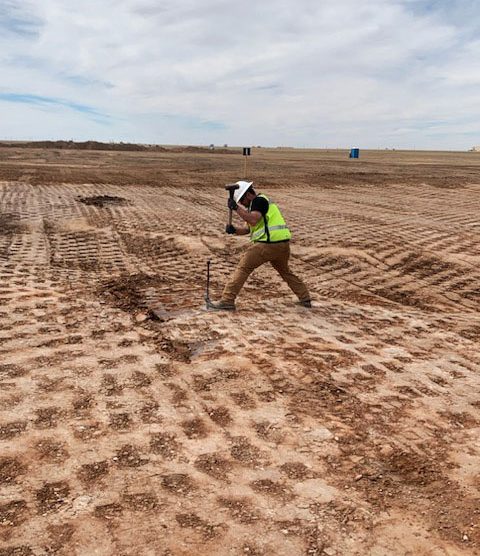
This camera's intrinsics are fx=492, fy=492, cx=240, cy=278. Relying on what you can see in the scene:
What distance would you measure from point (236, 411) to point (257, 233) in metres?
2.74

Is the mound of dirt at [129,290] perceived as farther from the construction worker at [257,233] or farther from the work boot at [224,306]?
the construction worker at [257,233]

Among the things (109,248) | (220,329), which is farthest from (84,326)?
(109,248)

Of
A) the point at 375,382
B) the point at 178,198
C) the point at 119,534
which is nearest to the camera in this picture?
the point at 119,534

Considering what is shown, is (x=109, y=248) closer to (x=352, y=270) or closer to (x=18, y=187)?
(x=352, y=270)

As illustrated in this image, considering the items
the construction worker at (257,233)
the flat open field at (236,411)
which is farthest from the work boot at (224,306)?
the flat open field at (236,411)

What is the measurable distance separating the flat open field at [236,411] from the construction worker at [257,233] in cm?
41

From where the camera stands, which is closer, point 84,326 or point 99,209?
point 84,326

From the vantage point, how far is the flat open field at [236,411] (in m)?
2.82

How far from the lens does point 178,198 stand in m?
18.2

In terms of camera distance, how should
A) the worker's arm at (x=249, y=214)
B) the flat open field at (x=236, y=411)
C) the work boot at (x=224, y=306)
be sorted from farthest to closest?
the work boot at (x=224, y=306) < the worker's arm at (x=249, y=214) < the flat open field at (x=236, y=411)

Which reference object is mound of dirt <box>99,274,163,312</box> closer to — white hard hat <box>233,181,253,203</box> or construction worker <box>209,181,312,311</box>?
construction worker <box>209,181,312,311</box>

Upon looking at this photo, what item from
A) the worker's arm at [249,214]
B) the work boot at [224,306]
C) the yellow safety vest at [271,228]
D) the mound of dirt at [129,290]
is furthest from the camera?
the mound of dirt at [129,290]

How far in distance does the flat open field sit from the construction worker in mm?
412

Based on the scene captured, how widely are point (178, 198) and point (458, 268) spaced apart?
11.3m
